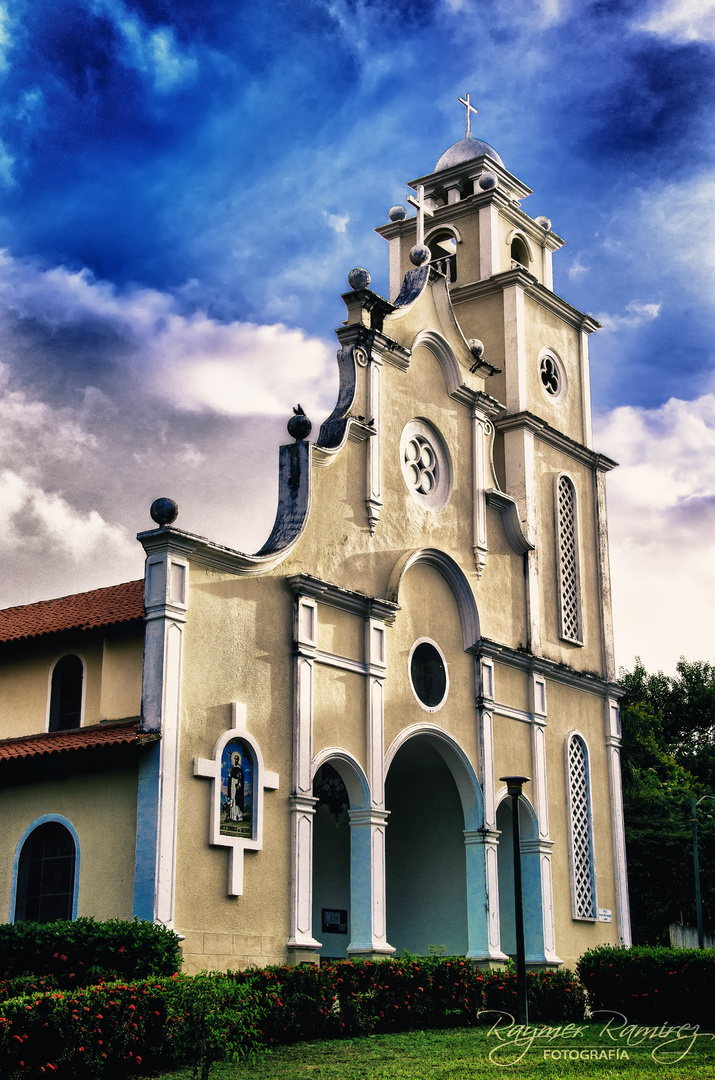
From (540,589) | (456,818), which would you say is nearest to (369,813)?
(456,818)

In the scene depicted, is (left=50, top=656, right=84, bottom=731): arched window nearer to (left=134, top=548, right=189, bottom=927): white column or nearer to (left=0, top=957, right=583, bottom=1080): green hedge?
(left=134, top=548, right=189, bottom=927): white column

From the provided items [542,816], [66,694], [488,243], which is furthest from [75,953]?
[488,243]

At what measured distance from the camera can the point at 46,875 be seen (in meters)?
16.2

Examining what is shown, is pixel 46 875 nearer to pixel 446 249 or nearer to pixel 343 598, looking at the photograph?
pixel 343 598

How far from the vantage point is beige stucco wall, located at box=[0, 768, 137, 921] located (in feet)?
49.6

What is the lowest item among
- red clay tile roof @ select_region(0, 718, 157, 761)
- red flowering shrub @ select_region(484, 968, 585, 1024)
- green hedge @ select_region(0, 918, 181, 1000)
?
red flowering shrub @ select_region(484, 968, 585, 1024)

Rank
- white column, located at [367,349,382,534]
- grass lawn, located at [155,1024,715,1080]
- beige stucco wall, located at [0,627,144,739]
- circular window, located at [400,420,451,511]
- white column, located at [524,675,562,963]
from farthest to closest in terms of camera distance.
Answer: white column, located at [524,675,562,963] → circular window, located at [400,420,451,511] → white column, located at [367,349,382,534] → beige stucco wall, located at [0,627,144,739] → grass lawn, located at [155,1024,715,1080]

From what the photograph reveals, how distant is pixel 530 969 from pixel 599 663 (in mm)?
7111

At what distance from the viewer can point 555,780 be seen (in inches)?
928

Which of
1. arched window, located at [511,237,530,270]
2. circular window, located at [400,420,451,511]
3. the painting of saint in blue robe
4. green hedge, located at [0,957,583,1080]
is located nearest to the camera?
green hedge, located at [0,957,583,1080]

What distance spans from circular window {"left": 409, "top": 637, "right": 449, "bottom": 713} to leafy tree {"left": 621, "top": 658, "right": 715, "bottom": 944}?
15593mm

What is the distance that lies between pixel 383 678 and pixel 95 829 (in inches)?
213

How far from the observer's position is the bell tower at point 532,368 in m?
25.2

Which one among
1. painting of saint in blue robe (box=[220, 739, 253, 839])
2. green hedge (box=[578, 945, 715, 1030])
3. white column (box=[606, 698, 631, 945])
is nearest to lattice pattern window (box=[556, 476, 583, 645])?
white column (box=[606, 698, 631, 945])
